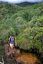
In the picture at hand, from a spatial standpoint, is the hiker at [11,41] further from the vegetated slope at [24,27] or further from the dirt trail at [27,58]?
the dirt trail at [27,58]

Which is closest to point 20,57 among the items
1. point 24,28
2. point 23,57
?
point 23,57

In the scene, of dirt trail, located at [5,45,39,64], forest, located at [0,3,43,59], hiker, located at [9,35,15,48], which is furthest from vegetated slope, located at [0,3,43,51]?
dirt trail, located at [5,45,39,64]

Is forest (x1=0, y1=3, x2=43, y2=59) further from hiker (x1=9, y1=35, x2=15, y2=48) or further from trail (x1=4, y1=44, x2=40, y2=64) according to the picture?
trail (x1=4, y1=44, x2=40, y2=64)

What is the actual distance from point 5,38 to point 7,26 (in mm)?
1183

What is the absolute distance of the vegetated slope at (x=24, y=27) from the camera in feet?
44.3

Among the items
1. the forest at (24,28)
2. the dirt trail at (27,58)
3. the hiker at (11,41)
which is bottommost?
the dirt trail at (27,58)

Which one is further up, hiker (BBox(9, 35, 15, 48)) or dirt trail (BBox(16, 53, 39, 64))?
hiker (BBox(9, 35, 15, 48))

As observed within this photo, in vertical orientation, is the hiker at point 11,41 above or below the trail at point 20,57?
above

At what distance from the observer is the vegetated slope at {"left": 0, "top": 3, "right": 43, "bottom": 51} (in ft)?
44.3

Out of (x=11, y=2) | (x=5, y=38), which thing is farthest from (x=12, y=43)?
(x=11, y=2)

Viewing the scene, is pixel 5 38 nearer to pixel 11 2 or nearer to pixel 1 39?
pixel 1 39

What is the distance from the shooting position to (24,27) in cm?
1512

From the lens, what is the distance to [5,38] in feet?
48.6

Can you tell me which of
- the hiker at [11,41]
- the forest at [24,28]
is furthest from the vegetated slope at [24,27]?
the hiker at [11,41]
